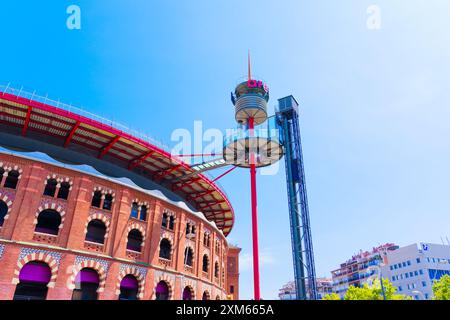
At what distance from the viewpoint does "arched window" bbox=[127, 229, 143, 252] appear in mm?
28578

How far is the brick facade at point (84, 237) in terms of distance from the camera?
20828mm

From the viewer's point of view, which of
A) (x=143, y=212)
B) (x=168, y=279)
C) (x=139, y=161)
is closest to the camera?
(x=168, y=279)

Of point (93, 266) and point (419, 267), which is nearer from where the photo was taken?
point (93, 266)

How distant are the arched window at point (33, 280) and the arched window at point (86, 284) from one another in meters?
1.96

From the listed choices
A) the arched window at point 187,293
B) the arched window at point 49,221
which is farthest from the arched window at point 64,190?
the arched window at point 187,293

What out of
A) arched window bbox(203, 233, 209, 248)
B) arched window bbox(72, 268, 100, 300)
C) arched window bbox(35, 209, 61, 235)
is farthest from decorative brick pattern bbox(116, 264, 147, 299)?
arched window bbox(203, 233, 209, 248)

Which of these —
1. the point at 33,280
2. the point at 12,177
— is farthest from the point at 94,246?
the point at 12,177

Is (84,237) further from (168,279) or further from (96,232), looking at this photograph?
(168,279)

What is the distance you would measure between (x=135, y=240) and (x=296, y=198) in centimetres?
1997

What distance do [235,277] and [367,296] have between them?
23.6 meters

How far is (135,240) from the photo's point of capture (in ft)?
94.7

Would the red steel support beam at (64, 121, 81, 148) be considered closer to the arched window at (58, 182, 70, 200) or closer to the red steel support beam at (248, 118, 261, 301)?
the arched window at (58, 182, 70, 200)

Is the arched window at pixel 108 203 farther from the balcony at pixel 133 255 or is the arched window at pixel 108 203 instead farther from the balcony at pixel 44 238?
the balcony at pixel 44 238

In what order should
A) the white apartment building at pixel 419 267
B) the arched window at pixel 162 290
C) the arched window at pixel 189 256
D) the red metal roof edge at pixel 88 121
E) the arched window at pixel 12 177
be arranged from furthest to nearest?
the white apartment building at pixel 419 267, the arched window at pixel 189 256, the arched window at pixel 162 290, the red metal roof edge at pixel 88 121, the arched window at pixel 12 177
